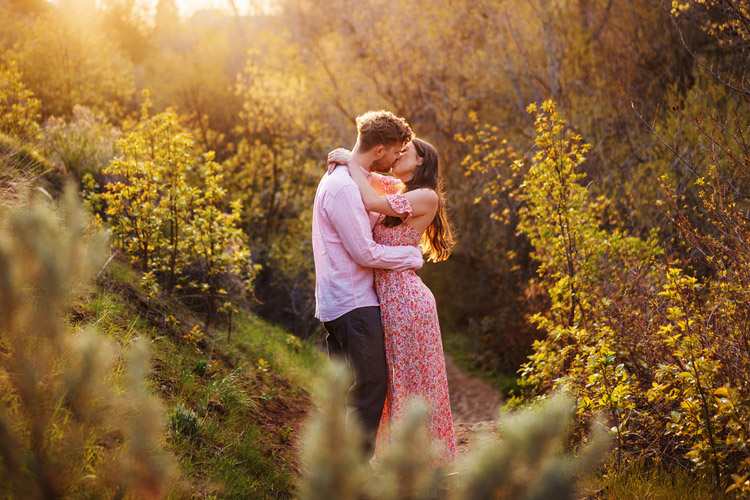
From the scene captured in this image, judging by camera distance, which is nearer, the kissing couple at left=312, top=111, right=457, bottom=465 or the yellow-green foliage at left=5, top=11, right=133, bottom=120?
the kissing couple at left=312, top=111, right=457, bottom=465

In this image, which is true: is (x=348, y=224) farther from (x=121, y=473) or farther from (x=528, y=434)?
(x=528, y=434)

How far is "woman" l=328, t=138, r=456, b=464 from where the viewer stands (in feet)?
12.1

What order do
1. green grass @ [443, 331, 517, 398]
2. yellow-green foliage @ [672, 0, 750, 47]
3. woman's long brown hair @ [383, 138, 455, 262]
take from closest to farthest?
woman's long brown hair @ [383, 138, 455, 262] → yellow-green foliage @ [672, 0, 750, 47] → green grass @ [443, 331, 517, 398]

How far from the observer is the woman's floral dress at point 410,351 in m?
3.71

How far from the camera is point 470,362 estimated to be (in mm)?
10992

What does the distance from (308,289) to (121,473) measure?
8.42 metres

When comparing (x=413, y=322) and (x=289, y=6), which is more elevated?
(x=289, y=6)

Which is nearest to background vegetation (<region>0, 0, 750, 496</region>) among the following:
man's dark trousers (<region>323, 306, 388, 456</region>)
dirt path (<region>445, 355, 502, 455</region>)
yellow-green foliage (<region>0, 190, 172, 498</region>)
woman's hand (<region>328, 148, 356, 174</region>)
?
yellow-green foliage (<region>0, 190, 172, 498</region>)

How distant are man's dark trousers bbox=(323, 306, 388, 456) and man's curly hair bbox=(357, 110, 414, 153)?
43.0 inches

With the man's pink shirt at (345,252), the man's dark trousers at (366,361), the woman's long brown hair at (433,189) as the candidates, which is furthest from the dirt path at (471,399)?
the man's pink shirt at (345,252)

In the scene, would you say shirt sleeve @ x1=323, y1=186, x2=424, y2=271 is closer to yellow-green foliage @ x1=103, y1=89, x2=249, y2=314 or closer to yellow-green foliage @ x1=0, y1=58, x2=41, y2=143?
yellow-green foliage @ x1=103, y1=89, x2=249, y2=314

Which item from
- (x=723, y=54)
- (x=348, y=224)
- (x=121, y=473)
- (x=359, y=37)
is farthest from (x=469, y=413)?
(x=359, y=37)

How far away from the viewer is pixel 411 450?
1.62m

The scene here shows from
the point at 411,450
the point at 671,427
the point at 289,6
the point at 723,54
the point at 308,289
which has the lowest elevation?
the point at 308,289
